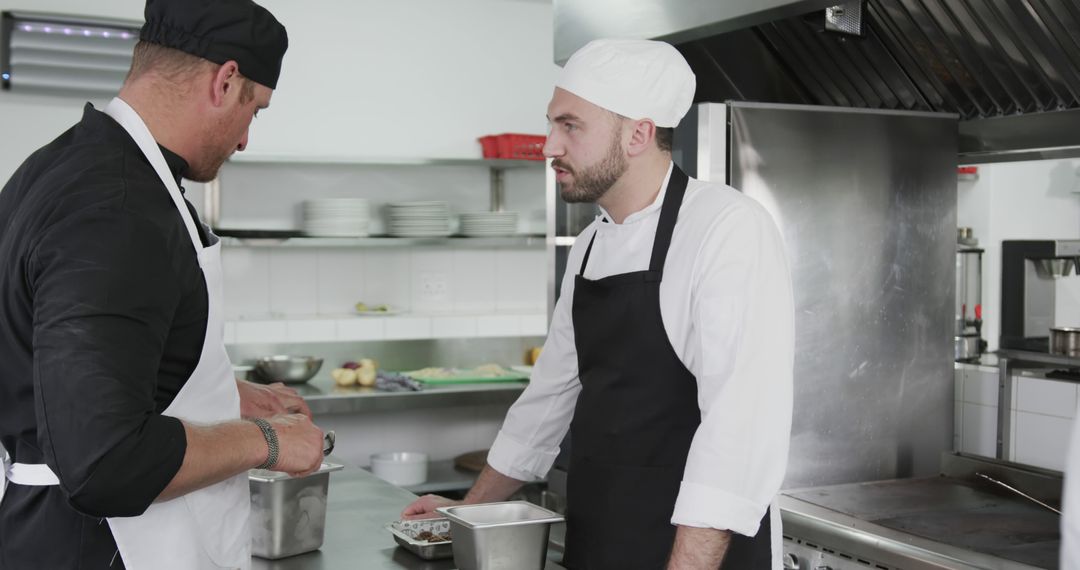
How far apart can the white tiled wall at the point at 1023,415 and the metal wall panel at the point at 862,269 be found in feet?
1.40

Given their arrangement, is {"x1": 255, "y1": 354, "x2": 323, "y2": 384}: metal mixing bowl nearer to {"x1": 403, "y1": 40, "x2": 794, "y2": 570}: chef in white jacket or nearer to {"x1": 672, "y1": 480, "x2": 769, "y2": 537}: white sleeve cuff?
{"x1": 403, "y1": 40, "x2": 794, "y2": 570}: chef in white jacket

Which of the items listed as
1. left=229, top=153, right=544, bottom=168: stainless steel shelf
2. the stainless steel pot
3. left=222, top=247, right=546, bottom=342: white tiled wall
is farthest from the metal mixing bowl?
the stainless steel pot

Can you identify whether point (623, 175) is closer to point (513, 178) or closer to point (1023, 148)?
point (1023, 148)

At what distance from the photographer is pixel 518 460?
233 cm

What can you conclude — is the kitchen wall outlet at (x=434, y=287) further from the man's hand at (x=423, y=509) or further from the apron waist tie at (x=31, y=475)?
the apron waist tie at (x=31, y=475)

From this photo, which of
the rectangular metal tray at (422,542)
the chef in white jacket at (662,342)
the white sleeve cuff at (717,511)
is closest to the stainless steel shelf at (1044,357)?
the chef in white jacket at (662,342)

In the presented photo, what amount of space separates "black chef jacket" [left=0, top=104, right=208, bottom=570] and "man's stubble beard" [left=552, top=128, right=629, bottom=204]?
0.81 m

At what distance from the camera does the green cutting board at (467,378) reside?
5375 mm

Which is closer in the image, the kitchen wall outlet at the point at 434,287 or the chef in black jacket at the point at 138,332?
the chef in black jacket at the point at 138,332

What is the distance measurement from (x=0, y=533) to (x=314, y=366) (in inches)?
147

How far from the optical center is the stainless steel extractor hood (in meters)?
2.71

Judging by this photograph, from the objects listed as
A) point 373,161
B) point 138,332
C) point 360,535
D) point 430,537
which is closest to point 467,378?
point 373,161

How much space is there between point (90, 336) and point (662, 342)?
105 cm

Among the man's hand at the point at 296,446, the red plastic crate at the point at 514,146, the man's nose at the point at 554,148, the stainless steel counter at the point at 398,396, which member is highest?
the red plastic crate at the point at 514,146
